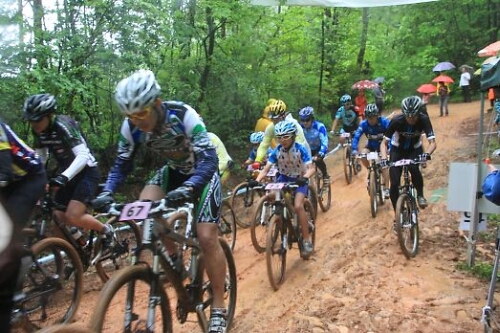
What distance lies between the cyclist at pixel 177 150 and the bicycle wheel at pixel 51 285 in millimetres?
1483

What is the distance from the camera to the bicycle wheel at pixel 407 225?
7.06 m

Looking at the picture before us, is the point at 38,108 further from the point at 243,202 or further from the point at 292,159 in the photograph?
the point at 243,202

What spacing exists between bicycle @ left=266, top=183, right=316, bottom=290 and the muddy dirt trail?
21 cm

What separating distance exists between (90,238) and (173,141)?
2685 mm

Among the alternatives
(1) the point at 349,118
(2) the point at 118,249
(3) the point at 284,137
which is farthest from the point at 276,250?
(1) the point at 349,118

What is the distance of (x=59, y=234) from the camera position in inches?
222

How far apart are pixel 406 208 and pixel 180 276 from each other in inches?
179

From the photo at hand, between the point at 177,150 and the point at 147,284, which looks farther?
the point at 177,150

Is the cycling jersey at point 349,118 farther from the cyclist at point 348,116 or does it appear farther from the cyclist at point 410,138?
the cyclist at point 410,138

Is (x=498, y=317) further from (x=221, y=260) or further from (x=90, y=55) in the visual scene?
(x=90, y=55)

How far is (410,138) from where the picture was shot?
8023 millimetres

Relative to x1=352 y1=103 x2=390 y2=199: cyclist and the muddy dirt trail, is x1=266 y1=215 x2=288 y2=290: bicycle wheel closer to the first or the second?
the muddy dirt trail

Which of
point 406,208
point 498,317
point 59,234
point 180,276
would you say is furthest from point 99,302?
point 406,208

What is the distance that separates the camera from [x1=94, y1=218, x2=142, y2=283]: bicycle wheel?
615cm
